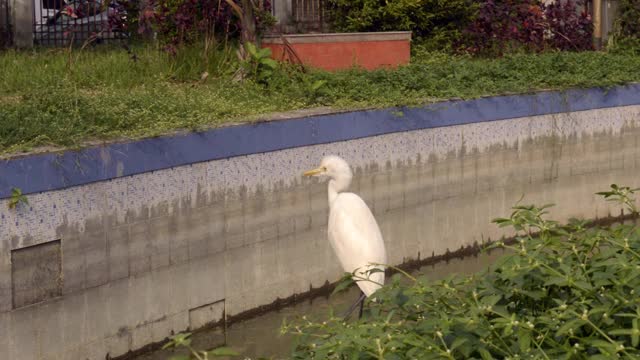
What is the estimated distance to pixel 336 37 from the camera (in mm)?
14352

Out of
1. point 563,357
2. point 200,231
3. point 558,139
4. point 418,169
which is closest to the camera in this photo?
point 563,357

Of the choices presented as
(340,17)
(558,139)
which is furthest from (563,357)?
(340,17)

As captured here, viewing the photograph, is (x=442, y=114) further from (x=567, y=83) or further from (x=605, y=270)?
(x=605, y=270)

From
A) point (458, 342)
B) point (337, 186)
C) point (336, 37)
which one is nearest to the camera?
point (458, 342)

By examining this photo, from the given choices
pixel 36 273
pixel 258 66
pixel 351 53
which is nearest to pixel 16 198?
pixel 36 273

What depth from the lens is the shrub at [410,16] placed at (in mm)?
16719

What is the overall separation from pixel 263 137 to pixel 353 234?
1983 millimetres

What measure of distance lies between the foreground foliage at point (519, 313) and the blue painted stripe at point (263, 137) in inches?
138

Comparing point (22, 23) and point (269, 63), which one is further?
point (22, 23)

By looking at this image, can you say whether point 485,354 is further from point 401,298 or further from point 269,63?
point 269,63

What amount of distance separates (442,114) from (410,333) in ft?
25.3

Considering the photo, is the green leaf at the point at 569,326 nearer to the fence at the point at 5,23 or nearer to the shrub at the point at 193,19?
the shrub at the point at 193,19

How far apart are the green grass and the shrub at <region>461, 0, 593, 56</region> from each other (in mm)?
1001

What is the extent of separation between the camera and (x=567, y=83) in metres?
14.4
